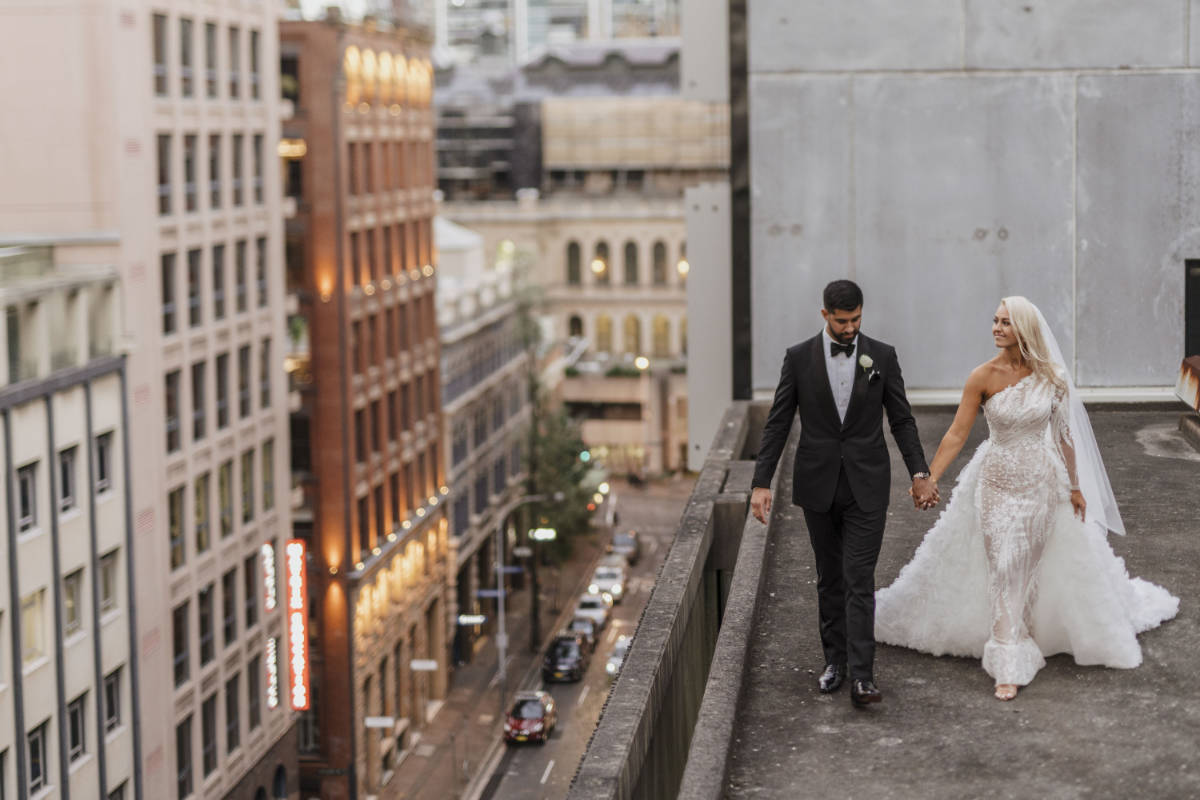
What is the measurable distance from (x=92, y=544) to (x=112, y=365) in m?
3.97

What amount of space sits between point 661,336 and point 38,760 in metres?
89.9

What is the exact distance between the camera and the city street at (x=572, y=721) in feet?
176

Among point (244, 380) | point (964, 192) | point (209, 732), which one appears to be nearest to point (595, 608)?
point (244, 380)

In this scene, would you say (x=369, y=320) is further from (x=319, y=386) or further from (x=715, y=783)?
(x=715, y=783)

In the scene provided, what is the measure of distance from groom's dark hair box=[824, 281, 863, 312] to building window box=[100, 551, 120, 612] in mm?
31878

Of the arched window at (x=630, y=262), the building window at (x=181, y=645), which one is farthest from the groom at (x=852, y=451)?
the arched window at (x=630, y=262)

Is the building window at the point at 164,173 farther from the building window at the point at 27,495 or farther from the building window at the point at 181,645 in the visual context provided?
the building window at the point at 27,495

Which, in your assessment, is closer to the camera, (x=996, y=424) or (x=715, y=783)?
(x=715, y=783)

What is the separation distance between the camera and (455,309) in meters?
77.6

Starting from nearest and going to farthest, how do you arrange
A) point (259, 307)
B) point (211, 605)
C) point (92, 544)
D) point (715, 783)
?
point (715, 783)
point (92, 544)
point (211, 605)
point (259, 307)

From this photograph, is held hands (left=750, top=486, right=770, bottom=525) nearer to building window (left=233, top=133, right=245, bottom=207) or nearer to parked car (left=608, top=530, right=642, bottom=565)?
building window (left=233, top=133, right=245, bottom=207)

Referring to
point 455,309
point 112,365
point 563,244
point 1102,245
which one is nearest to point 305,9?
point 455,309

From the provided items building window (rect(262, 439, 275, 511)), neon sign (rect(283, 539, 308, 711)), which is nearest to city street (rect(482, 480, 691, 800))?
neon sign (rect(283, 539, 308, 711))

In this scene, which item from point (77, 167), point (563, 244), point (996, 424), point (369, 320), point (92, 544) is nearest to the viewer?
point (996, 424)
